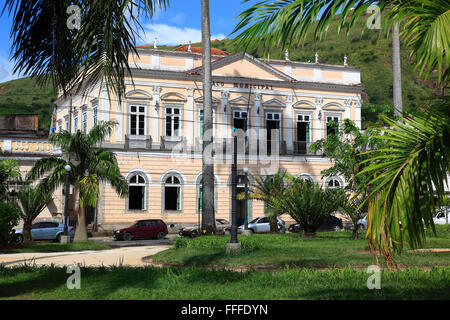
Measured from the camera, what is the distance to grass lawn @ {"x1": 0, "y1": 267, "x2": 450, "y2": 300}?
800 cm

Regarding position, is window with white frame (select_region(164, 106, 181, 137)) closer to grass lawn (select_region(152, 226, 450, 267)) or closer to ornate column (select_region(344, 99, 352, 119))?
ornate column (select_region(344, 99, 352, 119))

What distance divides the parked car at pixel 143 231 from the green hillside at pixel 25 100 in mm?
48397

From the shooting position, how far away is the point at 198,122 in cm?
3666

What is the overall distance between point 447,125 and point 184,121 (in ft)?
104

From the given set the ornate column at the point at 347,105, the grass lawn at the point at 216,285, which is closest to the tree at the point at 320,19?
the grass lawn at the point at 216,285

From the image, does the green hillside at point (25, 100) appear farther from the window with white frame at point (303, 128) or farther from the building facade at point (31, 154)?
the window with white frame at point (303, 128)

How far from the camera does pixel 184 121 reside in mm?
36156

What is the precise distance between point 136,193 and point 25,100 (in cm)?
8593

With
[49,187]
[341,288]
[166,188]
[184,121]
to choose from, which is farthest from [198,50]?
[341,288]

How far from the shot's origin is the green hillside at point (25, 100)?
8332 centimetres

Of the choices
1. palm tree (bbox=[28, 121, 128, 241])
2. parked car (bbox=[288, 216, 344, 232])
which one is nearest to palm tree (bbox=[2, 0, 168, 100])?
palm tree (bbox=[28, 121, 128, 241])

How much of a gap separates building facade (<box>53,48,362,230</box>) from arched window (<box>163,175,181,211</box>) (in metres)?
0.06

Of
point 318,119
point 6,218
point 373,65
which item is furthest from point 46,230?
point 373,65

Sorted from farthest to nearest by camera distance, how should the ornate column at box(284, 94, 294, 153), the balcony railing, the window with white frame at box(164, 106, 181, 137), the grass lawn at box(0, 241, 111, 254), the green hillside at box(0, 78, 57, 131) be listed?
the green hillside at box(0, 78, 57, 131), the balcony railing, the ornate column at box(284, 94, 294, 153), the window with white frame at box(164, 106, 181, 137), the grass lawn at box(0, 241, 111, 254)
